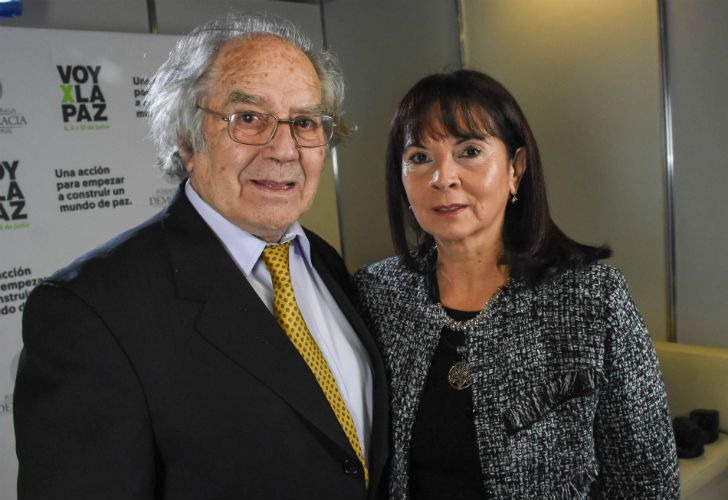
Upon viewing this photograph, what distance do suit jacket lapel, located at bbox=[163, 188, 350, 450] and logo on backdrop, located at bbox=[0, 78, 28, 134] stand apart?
2.08 m

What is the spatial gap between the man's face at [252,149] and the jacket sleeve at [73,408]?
391 mm

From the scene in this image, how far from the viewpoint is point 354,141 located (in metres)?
4.57

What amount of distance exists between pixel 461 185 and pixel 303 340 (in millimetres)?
552

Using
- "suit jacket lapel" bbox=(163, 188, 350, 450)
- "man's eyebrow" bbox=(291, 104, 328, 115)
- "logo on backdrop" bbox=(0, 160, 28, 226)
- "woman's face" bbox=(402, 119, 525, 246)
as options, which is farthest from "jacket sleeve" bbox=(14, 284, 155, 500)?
"logo on backdrop" bbox=(0, 160, 28, 226)

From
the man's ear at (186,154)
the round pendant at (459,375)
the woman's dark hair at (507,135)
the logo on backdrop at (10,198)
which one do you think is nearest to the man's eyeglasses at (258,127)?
the man's ear at (186,154)

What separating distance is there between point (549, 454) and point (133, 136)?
270 centimetres

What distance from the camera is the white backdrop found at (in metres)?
2.99

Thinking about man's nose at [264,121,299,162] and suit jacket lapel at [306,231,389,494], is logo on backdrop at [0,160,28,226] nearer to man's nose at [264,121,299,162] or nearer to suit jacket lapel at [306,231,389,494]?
suit jacket lapel at [306,231,389,494]

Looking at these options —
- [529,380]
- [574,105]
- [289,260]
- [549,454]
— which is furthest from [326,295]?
[574,105]

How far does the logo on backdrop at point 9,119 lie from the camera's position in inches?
117

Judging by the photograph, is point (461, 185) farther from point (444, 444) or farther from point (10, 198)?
point (10, 198)

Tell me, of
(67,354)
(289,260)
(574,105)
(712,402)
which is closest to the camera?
(67,354)

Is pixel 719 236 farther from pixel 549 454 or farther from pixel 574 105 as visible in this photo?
pixel 549 454

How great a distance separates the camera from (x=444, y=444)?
1.53 m
